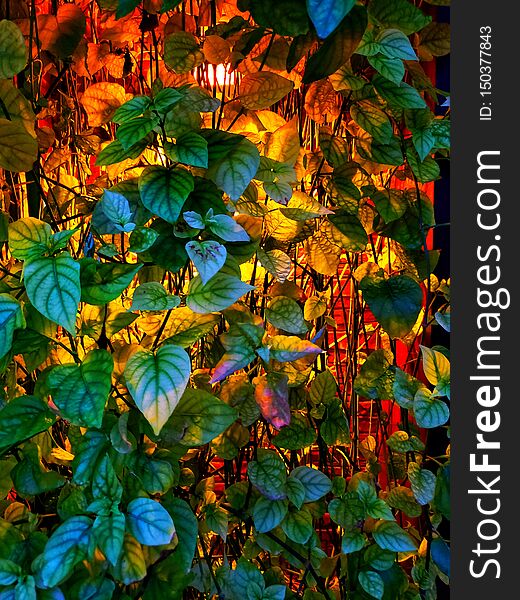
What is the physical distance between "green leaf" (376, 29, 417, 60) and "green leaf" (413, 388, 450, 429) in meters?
0.44

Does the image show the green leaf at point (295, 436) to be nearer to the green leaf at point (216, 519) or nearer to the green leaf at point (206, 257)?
the green leaf at point (216, 519)

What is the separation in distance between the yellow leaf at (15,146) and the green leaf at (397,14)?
17.7 inches

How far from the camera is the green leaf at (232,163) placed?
758 millimetres

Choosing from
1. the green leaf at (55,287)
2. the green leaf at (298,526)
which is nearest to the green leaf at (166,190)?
the green leaf at (55,287)

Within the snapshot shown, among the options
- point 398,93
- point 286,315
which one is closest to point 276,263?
point 286,315

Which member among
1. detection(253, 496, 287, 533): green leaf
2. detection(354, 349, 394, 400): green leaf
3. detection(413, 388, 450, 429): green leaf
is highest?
detection(354, 349, 394, 400): green leaf

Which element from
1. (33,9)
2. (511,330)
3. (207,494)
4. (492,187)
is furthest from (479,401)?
(33,9)

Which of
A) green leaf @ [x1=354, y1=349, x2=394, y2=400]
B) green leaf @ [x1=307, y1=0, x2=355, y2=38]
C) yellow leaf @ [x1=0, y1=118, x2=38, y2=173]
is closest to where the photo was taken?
green leaf @ [x1=307, y1=0, x2=355, y2=38]

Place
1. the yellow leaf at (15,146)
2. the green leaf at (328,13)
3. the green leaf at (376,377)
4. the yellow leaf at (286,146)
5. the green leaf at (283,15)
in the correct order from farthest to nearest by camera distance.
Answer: the green leaf at (376,377) < the yellow leaf at (286,146) < the yellow leaf at (15,146) < the green leaf at (283,15) < the green leaf at (328,13)

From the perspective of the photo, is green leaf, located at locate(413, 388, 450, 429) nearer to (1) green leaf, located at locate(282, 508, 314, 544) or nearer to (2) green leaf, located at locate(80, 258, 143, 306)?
(1) green leaf, located at locate(282, 508, 314, 544)

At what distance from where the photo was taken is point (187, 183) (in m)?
0.75

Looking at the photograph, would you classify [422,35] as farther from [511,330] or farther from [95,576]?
[95,576]

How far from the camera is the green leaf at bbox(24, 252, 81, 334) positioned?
643 millimetres

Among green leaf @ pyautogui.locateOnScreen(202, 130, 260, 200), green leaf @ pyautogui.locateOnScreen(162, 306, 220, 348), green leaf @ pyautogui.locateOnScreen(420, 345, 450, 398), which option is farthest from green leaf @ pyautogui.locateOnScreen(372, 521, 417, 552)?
green leaf @ pyautogui.locateOnScreen(202, 130, 260, 200)
